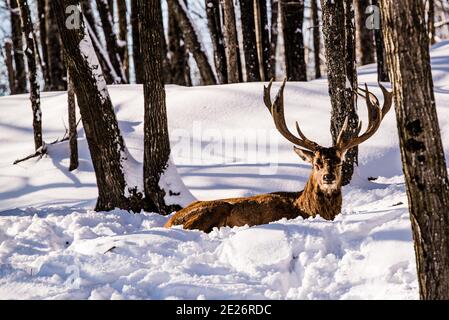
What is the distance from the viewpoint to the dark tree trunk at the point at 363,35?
18203mm

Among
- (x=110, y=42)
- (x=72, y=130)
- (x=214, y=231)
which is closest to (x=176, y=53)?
(x=110, y=42)

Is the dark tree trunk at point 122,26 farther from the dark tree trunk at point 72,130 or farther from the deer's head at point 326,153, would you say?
the deer's head at point 326,153

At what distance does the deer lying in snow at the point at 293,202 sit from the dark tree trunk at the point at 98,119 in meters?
1.54

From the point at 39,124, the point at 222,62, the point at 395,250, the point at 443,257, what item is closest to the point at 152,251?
the point at 395,250

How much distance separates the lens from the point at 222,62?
16.6 m

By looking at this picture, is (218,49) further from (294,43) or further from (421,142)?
(421,142)

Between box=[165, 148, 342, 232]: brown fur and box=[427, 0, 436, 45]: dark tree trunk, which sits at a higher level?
box=[427, 0, 436, 45]: dark tree trunk

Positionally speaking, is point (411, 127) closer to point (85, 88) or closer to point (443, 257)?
point (443, 257)

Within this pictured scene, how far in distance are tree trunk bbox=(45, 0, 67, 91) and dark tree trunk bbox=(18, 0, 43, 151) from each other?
3883mm

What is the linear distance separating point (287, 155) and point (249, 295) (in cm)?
639

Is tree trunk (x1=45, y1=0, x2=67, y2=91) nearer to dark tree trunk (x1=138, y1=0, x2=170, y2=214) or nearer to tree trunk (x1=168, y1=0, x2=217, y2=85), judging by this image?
tree trunk (x1=168, y1=0, x2=217, y2=85)

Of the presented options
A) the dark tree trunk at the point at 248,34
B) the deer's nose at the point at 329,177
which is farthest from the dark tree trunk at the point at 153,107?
the dark tree trunk at the point at 248,34

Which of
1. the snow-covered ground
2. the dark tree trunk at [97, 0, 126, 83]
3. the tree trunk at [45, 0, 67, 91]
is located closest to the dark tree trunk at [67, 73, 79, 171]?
the snow-covered ground

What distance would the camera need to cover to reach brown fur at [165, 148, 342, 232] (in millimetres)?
7734
